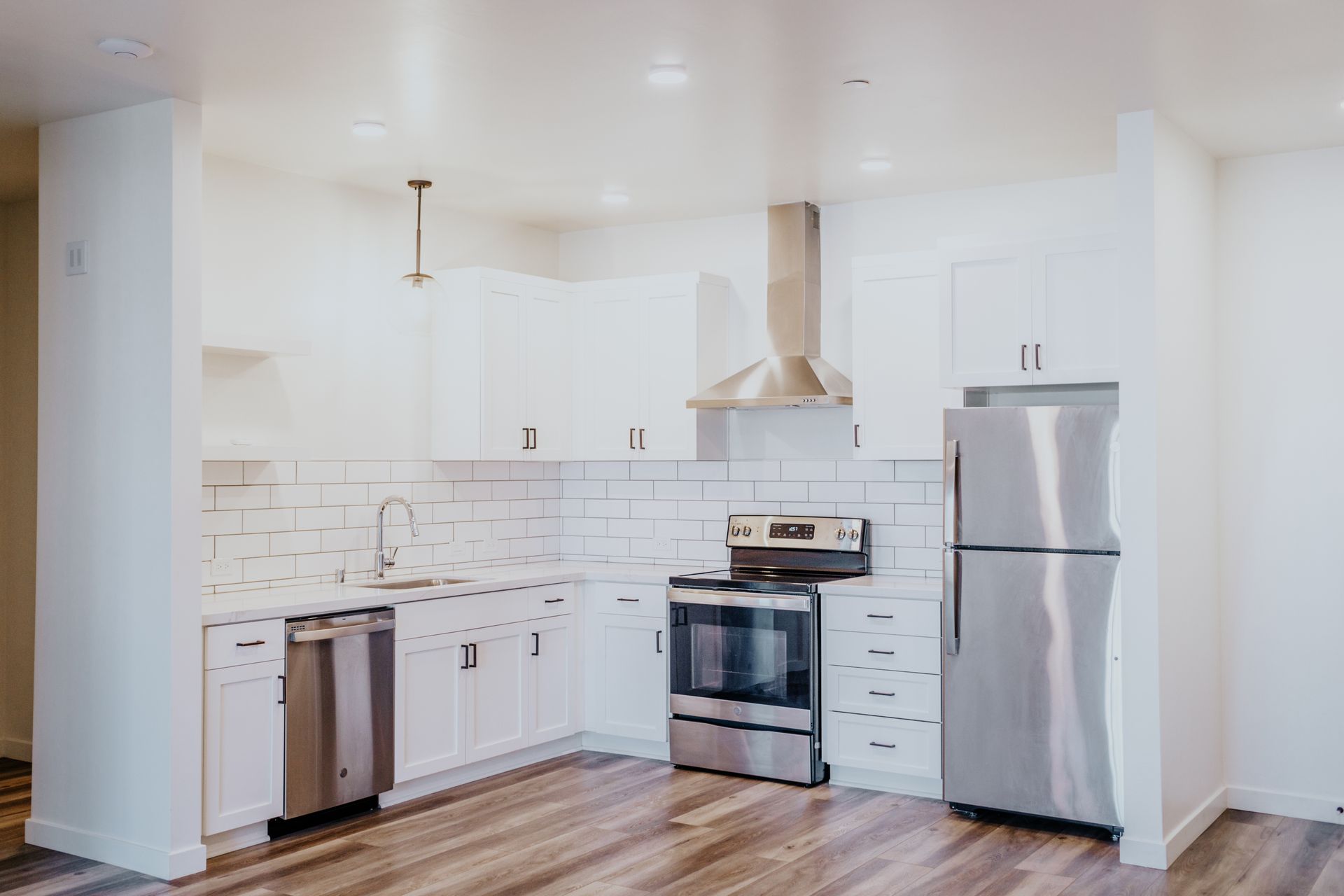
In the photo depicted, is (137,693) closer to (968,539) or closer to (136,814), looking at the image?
(136,814)

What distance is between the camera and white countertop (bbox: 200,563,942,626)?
4.27m

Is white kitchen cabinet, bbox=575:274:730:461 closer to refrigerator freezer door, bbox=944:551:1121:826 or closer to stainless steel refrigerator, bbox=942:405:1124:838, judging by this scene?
stainless steel refrigerator, bbox=942:405:1124:838

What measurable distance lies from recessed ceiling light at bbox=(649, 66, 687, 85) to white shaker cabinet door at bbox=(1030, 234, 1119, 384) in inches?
66.2

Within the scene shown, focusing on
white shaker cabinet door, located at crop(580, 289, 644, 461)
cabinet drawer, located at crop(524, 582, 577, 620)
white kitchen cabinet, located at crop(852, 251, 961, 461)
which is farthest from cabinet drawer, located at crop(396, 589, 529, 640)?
white kitchen cabinet, located at crop(852, 251, 961, 461)

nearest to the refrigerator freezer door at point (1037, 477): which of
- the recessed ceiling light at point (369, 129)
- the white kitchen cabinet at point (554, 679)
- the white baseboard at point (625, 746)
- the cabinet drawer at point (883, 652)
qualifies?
the cabinet drawer at point (883, 652)

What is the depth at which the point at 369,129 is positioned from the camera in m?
4.34

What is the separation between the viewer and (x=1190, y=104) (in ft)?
13.4

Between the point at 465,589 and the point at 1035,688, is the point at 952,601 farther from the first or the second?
the point at 465,589

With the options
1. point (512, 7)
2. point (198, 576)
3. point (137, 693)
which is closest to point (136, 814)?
point (137, 693)

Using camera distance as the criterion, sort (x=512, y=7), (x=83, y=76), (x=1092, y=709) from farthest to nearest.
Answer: (x=1092, y=709), (x=83, y=76), (x=512, y=7)

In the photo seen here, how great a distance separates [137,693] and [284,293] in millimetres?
1820

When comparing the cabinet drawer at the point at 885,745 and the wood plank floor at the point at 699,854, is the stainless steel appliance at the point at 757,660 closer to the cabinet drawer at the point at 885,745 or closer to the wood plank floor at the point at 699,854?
the cabinet drawer at the point at 885,745

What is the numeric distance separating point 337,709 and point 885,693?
7.28ft

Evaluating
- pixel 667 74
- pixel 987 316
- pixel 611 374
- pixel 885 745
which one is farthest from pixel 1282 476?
pixel 611 374
